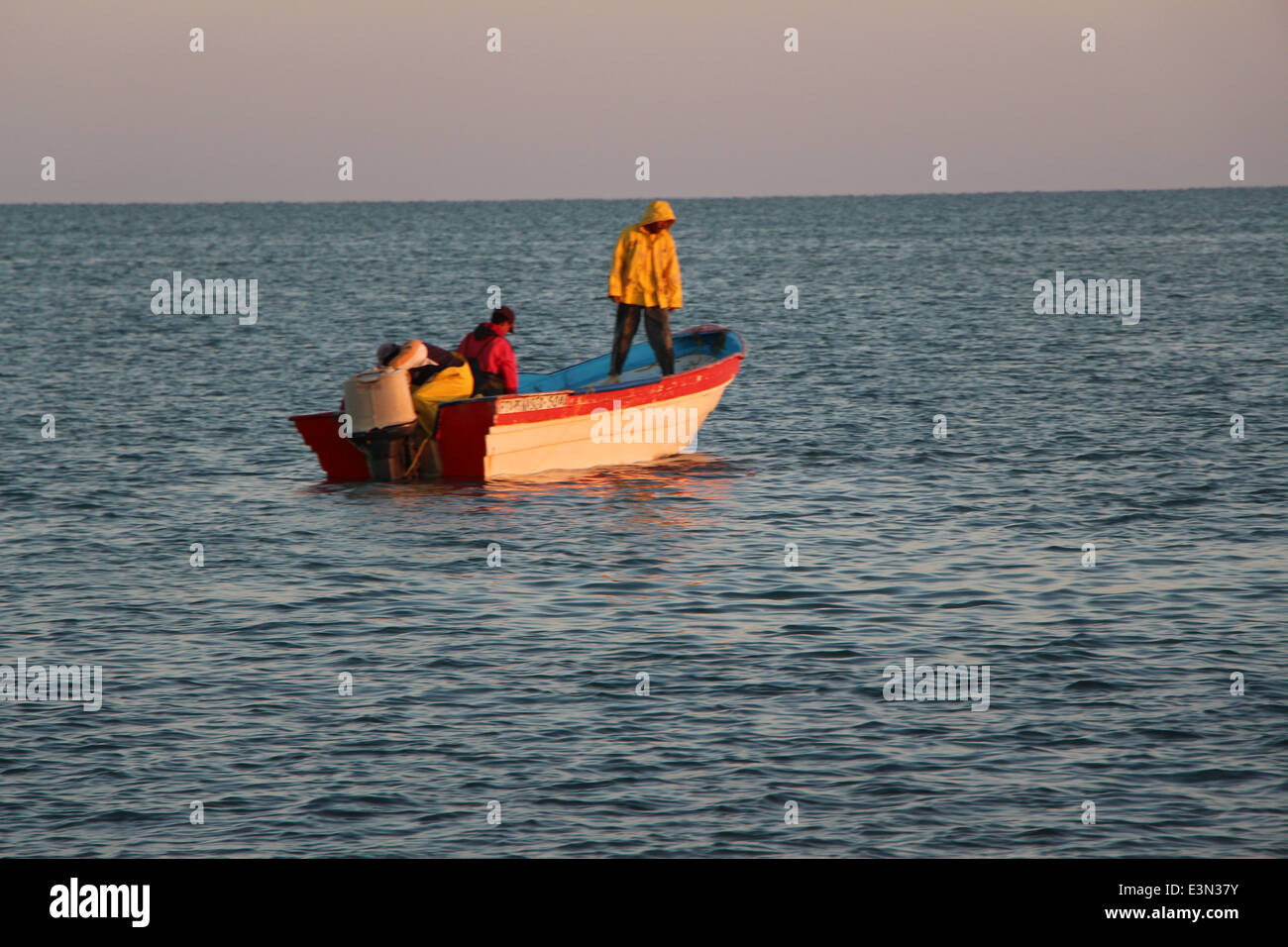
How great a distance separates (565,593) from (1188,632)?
524cm

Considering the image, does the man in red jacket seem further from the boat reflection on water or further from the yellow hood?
the yellow hood

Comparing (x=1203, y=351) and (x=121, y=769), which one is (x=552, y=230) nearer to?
(x=1203, y=351)

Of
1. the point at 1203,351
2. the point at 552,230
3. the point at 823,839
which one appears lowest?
the point at 823,839

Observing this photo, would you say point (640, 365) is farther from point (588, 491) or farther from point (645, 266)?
point (588, 491)

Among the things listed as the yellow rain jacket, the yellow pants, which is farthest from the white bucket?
the yellow rain jacket

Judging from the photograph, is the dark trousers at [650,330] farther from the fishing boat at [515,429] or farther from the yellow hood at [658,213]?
the yellow hood at [658,213]

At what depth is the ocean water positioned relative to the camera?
8523 millimetres

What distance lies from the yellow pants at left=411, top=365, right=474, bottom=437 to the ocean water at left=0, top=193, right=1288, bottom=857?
998 mm

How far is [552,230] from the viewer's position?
175000 mm

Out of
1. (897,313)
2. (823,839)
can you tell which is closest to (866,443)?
(823,839)

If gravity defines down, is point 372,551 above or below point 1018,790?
above

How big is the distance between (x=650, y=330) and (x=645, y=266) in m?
0.95

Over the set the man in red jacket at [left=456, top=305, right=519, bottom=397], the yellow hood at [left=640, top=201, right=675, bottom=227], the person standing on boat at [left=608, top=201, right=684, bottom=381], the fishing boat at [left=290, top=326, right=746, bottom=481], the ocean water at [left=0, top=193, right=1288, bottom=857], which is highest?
the yellow hood at [left=640, top=201, right=675, bottom=227]

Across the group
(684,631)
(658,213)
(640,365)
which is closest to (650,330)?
(658,213)
